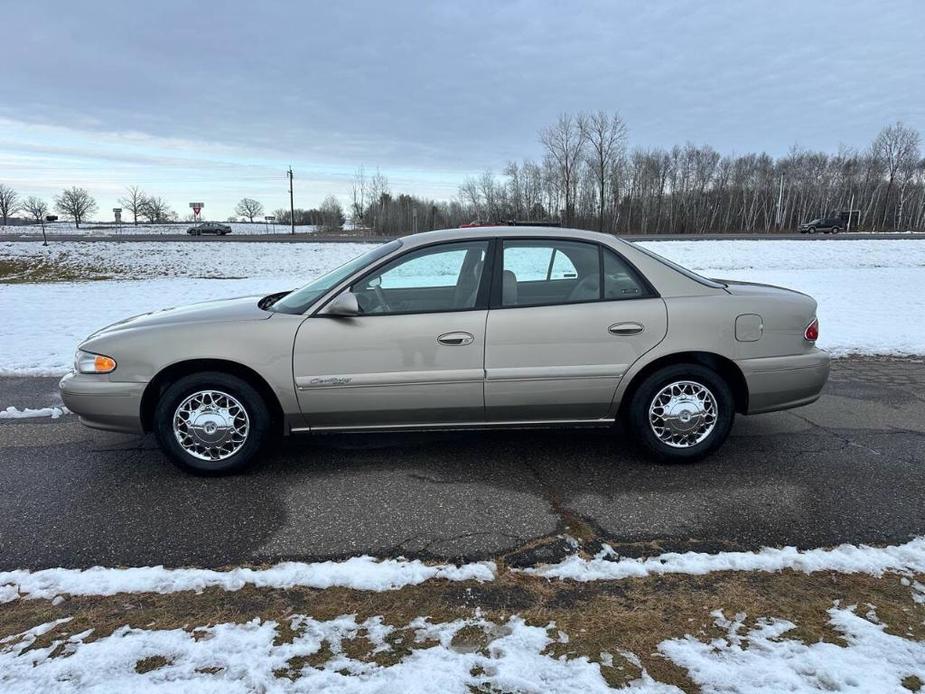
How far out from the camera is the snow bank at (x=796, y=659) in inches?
79.3

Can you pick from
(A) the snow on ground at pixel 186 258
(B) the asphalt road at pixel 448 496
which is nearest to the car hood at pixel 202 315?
(B) the asphalt road at pixel 448 496

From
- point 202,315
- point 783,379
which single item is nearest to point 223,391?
point 202,315

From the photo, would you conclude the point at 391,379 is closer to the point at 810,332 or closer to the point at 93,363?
the point at 93,363

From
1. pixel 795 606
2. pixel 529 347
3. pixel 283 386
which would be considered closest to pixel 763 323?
pixel 529 347

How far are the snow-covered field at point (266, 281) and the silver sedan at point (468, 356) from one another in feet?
13.5

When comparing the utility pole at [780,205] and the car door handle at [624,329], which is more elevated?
the utility pole at [780,205]

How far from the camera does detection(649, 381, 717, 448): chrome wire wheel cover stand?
3904 mm

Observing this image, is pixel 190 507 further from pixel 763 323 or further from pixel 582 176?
pixel 582 176

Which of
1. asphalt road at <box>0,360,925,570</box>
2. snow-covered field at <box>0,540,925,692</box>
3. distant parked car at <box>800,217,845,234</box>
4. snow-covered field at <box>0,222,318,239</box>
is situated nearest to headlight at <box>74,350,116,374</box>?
asphalt road at <box>0,360,925,570</box>

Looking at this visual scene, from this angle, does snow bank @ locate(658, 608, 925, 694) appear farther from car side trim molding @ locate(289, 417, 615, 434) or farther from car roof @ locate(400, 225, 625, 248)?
car roof @ locate(400, 225, 625, 248)

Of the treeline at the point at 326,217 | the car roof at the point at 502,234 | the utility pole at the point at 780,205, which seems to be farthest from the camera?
the treeline at the point at 326,217

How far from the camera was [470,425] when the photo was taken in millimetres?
3934

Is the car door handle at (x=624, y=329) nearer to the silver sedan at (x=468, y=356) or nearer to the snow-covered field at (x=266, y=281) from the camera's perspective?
the silver sedan at (x=468, y=356)

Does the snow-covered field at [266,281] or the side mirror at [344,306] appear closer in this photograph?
the side mirror at [344,306]
